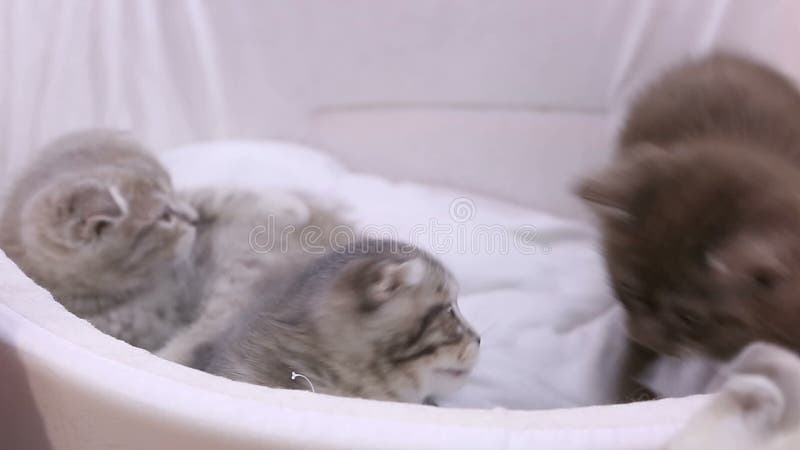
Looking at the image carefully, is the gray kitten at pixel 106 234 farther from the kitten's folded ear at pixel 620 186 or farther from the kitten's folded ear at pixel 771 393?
the kitten's folded ear at pixel 771 393

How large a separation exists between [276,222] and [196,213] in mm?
150

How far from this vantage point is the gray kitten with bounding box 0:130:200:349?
1175mm

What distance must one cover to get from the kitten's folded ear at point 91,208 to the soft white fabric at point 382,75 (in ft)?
1.15

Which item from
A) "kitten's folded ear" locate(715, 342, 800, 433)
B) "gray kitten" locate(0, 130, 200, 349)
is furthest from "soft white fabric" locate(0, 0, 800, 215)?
"kitten's folded ear" locate(715, 342, 800, 433)

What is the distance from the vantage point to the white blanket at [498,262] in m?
1.25

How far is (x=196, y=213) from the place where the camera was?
1.37 meters

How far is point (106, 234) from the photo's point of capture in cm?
120

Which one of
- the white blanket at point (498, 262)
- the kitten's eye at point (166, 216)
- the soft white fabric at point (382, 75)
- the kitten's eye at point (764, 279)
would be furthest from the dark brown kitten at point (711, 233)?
the kitten's eye at point (166, 216)

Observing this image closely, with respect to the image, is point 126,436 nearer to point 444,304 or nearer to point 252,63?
point 444,304

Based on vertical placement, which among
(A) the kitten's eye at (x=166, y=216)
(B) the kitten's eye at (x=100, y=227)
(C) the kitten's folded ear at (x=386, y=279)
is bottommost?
(A) the kitten's eye at (x=166, y=216)

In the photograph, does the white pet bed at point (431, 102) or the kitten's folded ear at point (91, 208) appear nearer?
the kitten's folded ear at point (91, 208)

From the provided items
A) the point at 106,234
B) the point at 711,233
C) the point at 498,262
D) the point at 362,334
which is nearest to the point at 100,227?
the point at 106,234

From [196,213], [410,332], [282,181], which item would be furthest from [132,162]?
[410,332]

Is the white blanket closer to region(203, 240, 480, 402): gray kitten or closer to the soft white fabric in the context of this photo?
the soft white fabric
